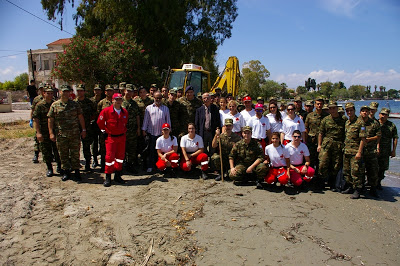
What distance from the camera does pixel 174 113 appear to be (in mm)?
7355

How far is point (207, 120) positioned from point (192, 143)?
67 cm

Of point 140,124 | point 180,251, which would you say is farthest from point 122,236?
point 140,124

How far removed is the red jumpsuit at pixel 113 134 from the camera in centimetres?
596

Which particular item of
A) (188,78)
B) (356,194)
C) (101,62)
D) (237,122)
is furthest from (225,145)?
(101,62)

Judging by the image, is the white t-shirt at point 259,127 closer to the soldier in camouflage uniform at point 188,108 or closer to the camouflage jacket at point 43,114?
the soldier in camouflage uniform at point 188,108

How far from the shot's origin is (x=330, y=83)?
156750 millimetres

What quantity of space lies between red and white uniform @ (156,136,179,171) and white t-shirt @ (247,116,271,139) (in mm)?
1841

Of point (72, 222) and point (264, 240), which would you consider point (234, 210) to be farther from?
point (72, 222)

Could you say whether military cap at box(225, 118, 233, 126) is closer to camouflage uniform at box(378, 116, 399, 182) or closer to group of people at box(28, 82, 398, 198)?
group of people at box(28, 82, 398, 198)

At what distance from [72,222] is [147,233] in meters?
1.24

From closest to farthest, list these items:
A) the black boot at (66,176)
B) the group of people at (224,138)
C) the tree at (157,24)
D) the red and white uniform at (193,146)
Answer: the group of people at (224,138) < the black boot at (66,176) < the red and white uniform at (193,146) < the tree at (157,24)

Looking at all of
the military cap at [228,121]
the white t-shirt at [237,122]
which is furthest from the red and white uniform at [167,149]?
the white t-shirt at [237,122]

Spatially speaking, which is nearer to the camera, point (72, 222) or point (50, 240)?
point (50, 240)

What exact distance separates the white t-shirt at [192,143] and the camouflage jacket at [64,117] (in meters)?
2.42
